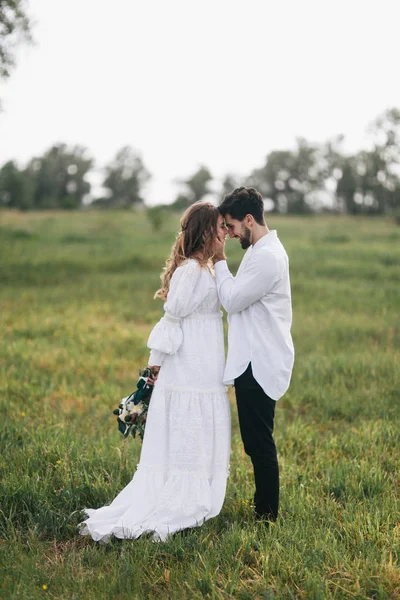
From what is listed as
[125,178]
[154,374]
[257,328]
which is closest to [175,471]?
[154,374]

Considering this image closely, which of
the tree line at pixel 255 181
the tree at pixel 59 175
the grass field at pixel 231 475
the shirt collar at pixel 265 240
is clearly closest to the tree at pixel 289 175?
the tree line at pixel 255 181

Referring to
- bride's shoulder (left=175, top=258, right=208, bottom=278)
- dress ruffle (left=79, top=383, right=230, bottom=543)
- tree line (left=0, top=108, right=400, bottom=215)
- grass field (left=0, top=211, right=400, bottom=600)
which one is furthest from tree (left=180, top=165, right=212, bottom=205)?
dress ruffle (left=79, top=383, right=230, bottom=543)

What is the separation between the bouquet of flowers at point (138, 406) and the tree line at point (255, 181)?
64.5 m

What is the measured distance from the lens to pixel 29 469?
510 centimetres

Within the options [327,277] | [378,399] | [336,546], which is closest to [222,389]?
[336,546]

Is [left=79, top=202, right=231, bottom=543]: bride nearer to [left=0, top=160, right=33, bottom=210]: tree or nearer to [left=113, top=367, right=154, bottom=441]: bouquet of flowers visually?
[left=113, top=367, right=154, bottom=441]: bouquet of flowers

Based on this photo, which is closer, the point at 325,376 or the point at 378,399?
the point at 378,399

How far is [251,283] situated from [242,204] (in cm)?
56

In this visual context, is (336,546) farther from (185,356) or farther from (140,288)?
(140,288)

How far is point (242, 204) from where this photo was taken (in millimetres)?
4141

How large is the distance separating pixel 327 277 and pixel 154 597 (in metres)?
16.2

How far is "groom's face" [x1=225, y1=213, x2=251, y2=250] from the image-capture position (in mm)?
4207

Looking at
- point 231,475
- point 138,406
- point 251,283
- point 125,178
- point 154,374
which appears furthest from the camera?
point 125,178

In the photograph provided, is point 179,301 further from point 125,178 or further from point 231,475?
point 125,178
